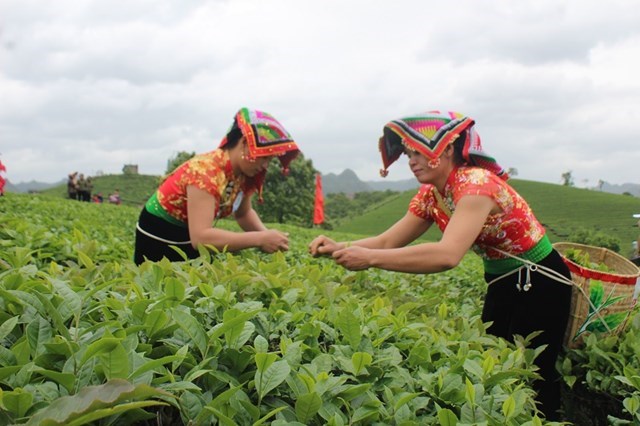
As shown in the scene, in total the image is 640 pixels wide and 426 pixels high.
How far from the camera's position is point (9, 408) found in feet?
2.81

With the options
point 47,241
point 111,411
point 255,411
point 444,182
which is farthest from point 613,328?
point 47,241

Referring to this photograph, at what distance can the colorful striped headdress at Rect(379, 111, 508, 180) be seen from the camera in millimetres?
2562

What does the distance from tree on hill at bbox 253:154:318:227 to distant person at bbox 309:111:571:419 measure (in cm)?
3740

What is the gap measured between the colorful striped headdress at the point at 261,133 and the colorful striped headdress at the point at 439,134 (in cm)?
69

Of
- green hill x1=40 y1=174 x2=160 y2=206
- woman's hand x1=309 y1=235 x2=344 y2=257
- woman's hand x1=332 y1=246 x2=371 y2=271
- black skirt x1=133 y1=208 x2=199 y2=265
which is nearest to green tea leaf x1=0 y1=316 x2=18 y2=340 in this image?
woman's hand x1=332 y1=246 x2=371 y2=271

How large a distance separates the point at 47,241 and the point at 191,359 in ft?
6.17

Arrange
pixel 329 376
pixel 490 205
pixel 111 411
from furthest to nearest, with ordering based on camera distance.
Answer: pixel 490 205 < pixel 329 376 < pixel 111 411

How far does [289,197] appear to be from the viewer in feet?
137

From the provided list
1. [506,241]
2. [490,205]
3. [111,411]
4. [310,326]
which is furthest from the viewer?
[506,241]

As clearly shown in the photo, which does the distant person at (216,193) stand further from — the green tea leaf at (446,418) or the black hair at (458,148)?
the green tea leaf at (446,418)

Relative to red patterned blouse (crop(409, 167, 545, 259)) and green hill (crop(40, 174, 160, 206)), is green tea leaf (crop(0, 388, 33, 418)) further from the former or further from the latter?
green hill (crop(40, 174, 160, 206))

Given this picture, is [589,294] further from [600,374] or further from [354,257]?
[354,257]

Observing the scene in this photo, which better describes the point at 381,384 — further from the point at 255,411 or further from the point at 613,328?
the point at 613,328

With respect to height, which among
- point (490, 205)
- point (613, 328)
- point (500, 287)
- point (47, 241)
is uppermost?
point (490, 205)
